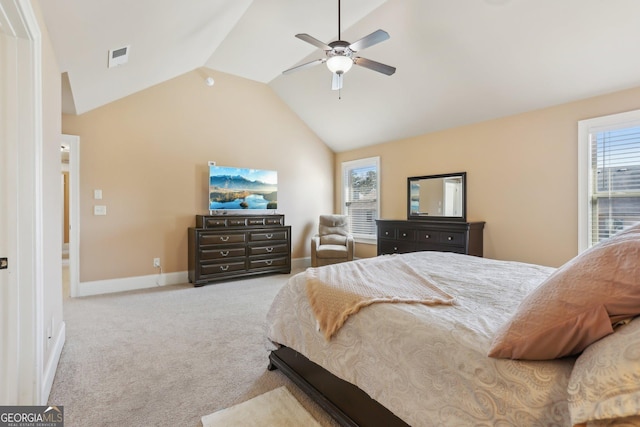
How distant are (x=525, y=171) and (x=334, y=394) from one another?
3646mm

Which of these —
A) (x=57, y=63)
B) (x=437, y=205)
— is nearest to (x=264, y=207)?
(x=437, y=205)

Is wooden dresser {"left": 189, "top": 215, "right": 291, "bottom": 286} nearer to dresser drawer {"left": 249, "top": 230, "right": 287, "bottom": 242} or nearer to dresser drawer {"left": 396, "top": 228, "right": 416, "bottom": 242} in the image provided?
dresser drawer {"left": 249, "top": 230, "right": 287, "bottom": 242}

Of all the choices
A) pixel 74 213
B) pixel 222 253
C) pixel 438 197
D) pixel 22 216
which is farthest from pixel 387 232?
pixel 74 213

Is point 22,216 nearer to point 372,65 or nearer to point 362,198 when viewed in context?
point 372,65

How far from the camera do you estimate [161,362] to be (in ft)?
7.46

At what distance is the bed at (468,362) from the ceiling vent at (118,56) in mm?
2691

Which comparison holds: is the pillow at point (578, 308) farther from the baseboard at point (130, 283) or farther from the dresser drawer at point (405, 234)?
the baseboard at point (130, 283)

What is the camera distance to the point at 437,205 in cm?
468

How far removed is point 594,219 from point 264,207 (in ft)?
14.6

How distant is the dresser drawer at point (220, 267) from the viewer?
14.5 ft

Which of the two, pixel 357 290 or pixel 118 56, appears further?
pixel 118 56

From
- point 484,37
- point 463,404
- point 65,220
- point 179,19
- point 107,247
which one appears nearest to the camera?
point 463,404

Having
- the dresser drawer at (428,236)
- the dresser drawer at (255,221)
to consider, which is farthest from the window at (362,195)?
the dresser drawer at (255,221)

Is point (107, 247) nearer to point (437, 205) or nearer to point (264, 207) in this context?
point (264, 207)
